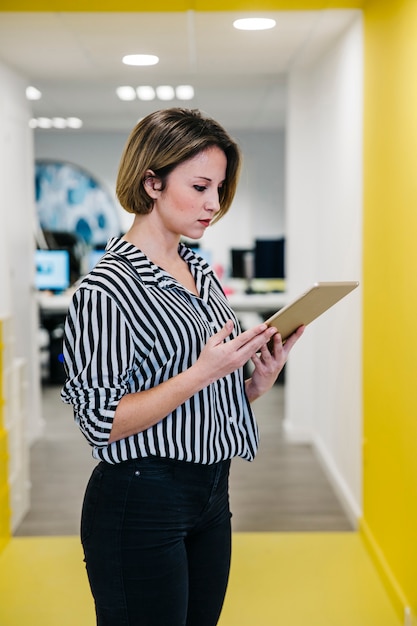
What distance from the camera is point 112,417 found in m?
1.30

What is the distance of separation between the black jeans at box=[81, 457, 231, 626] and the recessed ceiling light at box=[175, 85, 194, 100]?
5.34m

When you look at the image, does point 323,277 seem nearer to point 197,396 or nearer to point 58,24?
point 58,24

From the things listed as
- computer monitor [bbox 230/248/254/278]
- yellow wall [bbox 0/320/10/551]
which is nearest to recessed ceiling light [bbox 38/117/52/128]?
computer monitor [bbox 230/248/254/278]

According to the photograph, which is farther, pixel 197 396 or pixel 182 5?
pixel 182 5

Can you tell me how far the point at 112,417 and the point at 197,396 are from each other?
167 millimetres

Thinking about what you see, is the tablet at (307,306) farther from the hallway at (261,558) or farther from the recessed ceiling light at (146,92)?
the recessed ceiling light at (146,92)

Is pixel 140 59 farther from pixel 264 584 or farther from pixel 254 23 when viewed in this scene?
pixel 264 584

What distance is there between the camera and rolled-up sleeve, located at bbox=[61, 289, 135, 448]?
1.29 m

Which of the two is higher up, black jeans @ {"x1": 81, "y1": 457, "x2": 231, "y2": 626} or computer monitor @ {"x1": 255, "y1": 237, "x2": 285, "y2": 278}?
computer monitor @ {"x1": 255, "y1": 237, "x2": 285, "y2": 278}

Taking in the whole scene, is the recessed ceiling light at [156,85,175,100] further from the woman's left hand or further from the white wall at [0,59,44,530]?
the woman's left hand

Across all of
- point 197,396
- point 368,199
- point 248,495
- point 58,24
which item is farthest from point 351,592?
point 58,24

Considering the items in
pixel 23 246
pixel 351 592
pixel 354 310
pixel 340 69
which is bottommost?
pixel 351 592

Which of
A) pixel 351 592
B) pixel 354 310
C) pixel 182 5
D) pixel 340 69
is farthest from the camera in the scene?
pixel 340 69

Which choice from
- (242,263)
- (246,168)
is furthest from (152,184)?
(246,168)
